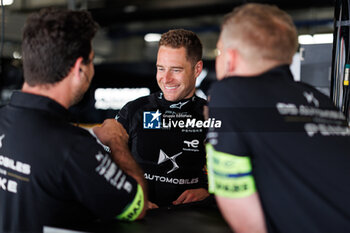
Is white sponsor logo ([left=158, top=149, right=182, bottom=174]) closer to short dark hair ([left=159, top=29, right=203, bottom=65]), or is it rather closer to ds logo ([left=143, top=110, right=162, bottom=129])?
ds logo ([left=143, top=110, right=162, bottom=129])

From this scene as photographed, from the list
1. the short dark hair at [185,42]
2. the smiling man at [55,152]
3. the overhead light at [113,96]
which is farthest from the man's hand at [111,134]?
the overhead light at [113,96]

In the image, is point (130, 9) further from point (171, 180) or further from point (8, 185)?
point (8, 185)

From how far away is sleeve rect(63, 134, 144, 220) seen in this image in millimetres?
959

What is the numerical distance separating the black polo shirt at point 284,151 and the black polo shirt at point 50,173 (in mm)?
328

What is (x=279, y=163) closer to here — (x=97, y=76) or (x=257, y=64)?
(x=257, y=64)

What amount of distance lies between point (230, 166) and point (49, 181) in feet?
1.62

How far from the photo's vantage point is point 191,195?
174 cm

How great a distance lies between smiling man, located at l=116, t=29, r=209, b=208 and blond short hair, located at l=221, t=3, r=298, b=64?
978mm

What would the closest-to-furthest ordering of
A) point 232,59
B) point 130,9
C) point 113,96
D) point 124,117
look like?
point 232,59 < point 124,117 < point 113,96 < point 130,9

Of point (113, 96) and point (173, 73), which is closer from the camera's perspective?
point (173, 73)

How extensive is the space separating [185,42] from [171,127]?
19.0 inches

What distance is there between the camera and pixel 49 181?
0.96 meters

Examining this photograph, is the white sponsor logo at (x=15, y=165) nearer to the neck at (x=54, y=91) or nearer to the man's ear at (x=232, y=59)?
the neck at (x=54, y=91)

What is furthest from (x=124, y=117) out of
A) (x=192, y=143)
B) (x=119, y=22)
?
(x=119, y=22)
